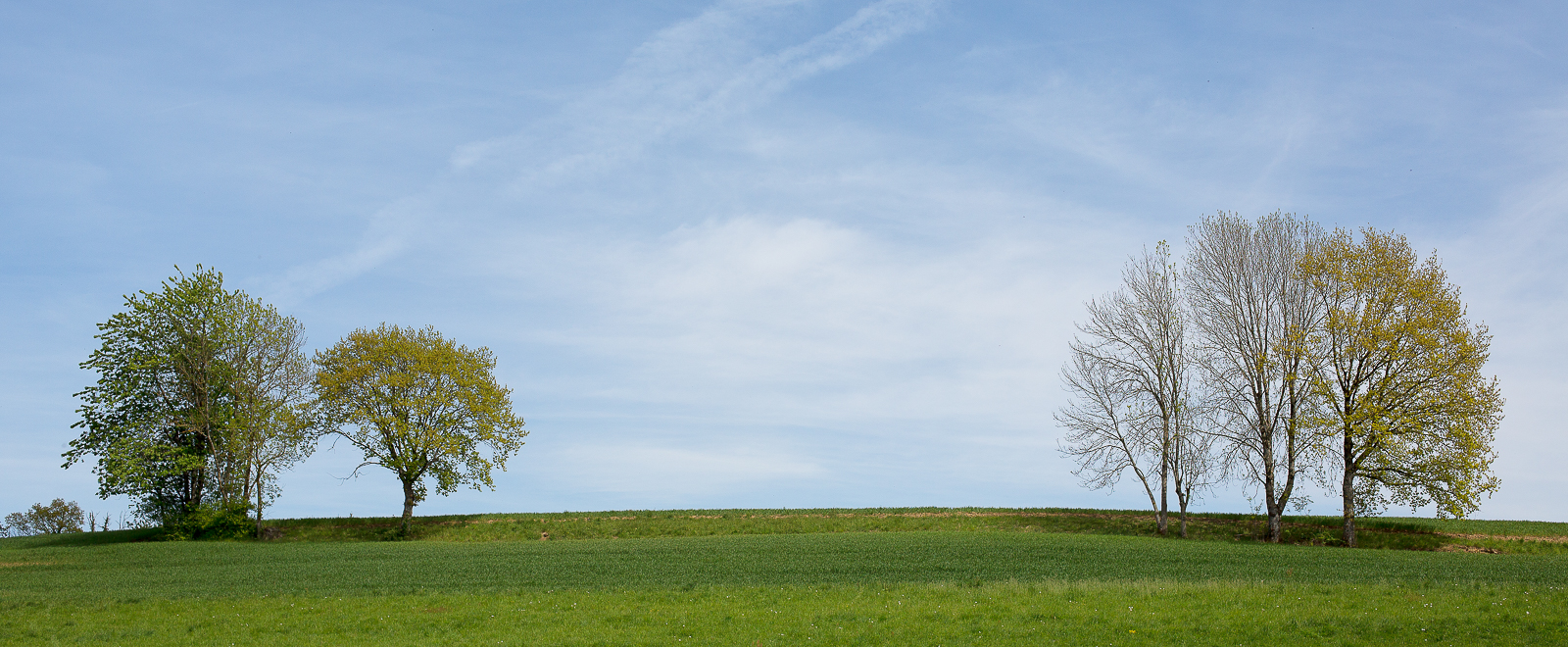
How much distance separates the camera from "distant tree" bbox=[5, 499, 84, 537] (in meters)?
67.9

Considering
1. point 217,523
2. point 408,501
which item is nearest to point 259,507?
point 217,523

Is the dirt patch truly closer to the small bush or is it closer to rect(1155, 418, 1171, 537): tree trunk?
rect(1155, 418, 1171, 537): tree trunk

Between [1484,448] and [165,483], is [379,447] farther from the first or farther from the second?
[1484,448]

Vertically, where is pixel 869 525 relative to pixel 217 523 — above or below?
above

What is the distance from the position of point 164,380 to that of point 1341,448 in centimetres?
5583

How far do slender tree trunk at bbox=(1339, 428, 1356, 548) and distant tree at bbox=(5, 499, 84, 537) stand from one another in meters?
82.4

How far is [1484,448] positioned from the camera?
116 feet

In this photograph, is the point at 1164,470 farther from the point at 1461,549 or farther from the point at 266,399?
the point at 266,399

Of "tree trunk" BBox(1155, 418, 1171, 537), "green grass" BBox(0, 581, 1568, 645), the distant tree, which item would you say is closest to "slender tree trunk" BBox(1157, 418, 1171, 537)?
"tree trunk" BBox(1155, 418, 1171, 537)

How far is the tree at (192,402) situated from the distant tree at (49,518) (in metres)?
29.0

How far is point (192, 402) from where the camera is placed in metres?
46.5

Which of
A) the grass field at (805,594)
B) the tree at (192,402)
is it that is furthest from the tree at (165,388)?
the grass field at (805,594)

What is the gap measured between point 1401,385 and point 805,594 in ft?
94.9

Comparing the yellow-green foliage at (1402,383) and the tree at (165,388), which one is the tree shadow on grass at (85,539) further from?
the yellow-green foliage at (1402,383)
